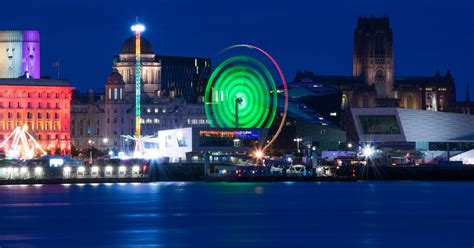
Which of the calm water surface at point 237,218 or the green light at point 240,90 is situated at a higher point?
the green light at point 240,90

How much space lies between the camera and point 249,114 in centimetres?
18525

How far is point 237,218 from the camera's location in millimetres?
91875

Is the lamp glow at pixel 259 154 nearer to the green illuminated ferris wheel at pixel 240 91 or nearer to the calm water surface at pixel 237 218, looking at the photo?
the green illuminated ferris wheel at pixel 240 91

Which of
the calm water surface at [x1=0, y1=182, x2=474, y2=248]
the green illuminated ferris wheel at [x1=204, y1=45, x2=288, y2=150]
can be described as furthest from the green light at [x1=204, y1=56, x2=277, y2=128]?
the calm water surface at [x1=0, y1=182, x2=474, y2=248]

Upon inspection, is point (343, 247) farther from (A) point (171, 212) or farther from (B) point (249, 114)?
(B) point (249, 114)

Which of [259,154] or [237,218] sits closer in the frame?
[237,218]

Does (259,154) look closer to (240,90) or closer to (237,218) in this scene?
(240,90)

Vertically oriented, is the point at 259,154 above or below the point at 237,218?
above

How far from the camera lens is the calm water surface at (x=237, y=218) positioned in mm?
75125

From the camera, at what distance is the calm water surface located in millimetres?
75125

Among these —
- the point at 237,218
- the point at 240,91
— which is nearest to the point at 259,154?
the point at 240,91

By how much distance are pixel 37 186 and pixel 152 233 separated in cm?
7480

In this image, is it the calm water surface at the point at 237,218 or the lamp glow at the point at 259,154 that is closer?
the calm water surface at the point at 237,218

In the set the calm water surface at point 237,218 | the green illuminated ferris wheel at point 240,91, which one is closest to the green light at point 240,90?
the green illuminated ferris wheel at point 240,91
